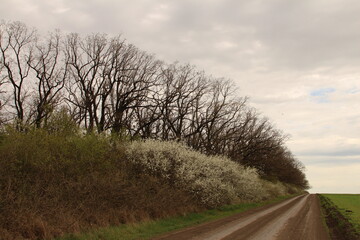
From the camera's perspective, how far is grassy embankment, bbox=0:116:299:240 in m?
12.5

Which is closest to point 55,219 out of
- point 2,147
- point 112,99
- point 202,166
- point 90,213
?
point 90,213

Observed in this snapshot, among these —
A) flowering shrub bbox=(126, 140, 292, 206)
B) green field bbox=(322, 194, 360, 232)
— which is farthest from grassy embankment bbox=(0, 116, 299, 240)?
green field bbox=(322, 194, 360, 232)

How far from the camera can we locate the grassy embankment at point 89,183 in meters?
12.5

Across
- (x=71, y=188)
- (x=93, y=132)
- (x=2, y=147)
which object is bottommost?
(x=71, y=188)

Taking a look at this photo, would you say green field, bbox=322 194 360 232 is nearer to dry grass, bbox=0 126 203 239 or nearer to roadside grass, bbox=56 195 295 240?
roadside grass, bbox=56 195 295 240

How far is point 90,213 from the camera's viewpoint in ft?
49.4

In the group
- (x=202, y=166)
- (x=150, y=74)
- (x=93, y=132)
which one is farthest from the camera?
(x=150, y=74)

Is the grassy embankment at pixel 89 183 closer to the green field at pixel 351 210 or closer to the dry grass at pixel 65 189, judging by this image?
the dry grass at pixel 65 189

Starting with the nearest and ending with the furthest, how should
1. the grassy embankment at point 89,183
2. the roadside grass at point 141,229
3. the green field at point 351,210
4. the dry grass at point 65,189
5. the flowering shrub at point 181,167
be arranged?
the dry grass at point 65,189 < the grassy embankment at point 89,183 < the roadside grass at point 141,229 < the green field at point 351,210 < the flowering shrub at point 181,167

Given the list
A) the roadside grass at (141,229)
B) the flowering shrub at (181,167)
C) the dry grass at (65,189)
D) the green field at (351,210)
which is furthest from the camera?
the flowering shrub at (181,167)

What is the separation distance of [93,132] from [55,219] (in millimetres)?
7245

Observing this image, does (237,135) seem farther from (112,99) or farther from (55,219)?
(55,219)

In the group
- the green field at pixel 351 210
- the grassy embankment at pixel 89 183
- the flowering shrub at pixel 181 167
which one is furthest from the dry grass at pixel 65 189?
the green field at pixel 351 210

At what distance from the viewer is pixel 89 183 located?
16.5 meters
